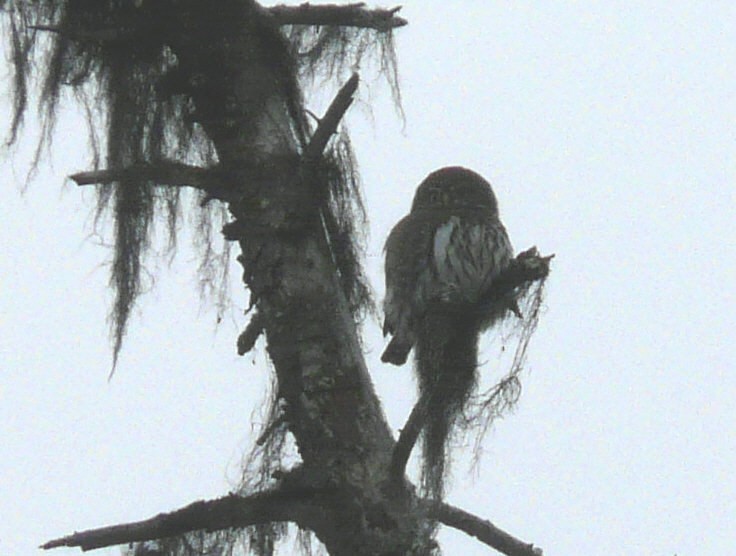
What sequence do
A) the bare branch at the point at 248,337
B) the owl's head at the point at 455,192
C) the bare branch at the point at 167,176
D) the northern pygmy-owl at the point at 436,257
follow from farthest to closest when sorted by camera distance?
the owl's head at the point at 455,192
the northern pygmy-owl at the point at 436,257
the bare branch at the point at 248,337
the bare branch at the point at 167,176

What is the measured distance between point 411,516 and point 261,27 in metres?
1.48

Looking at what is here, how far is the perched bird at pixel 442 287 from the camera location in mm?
3826

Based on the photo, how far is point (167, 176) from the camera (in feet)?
13.0

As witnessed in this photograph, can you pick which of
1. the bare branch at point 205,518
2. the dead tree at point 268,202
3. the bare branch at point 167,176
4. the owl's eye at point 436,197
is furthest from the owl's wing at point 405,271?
the bare branch at point 205,518

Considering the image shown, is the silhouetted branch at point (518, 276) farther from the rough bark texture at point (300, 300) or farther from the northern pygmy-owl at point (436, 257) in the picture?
the northern pygmy-owl at point (436, 257)

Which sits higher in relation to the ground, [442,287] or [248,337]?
[442,287]

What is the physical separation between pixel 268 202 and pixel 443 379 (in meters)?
0.67

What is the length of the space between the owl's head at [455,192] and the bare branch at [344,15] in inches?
43.5

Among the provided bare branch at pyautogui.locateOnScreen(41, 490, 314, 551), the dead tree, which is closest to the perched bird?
the dead tree

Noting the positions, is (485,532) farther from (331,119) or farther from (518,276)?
(331,119)

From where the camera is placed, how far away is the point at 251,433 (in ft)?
13.0

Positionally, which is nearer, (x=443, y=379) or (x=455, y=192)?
(x=443, y=379)

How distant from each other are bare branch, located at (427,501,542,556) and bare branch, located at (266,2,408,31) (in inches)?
56.5

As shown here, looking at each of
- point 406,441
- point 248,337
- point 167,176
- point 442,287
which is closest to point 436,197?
point 442,287
